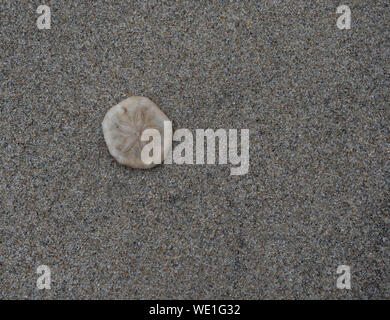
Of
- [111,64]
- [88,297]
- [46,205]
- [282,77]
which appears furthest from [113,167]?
[282,77]

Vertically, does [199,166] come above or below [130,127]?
below

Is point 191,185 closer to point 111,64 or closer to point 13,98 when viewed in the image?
point 111,64

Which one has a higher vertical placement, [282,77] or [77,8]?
[77,8]
